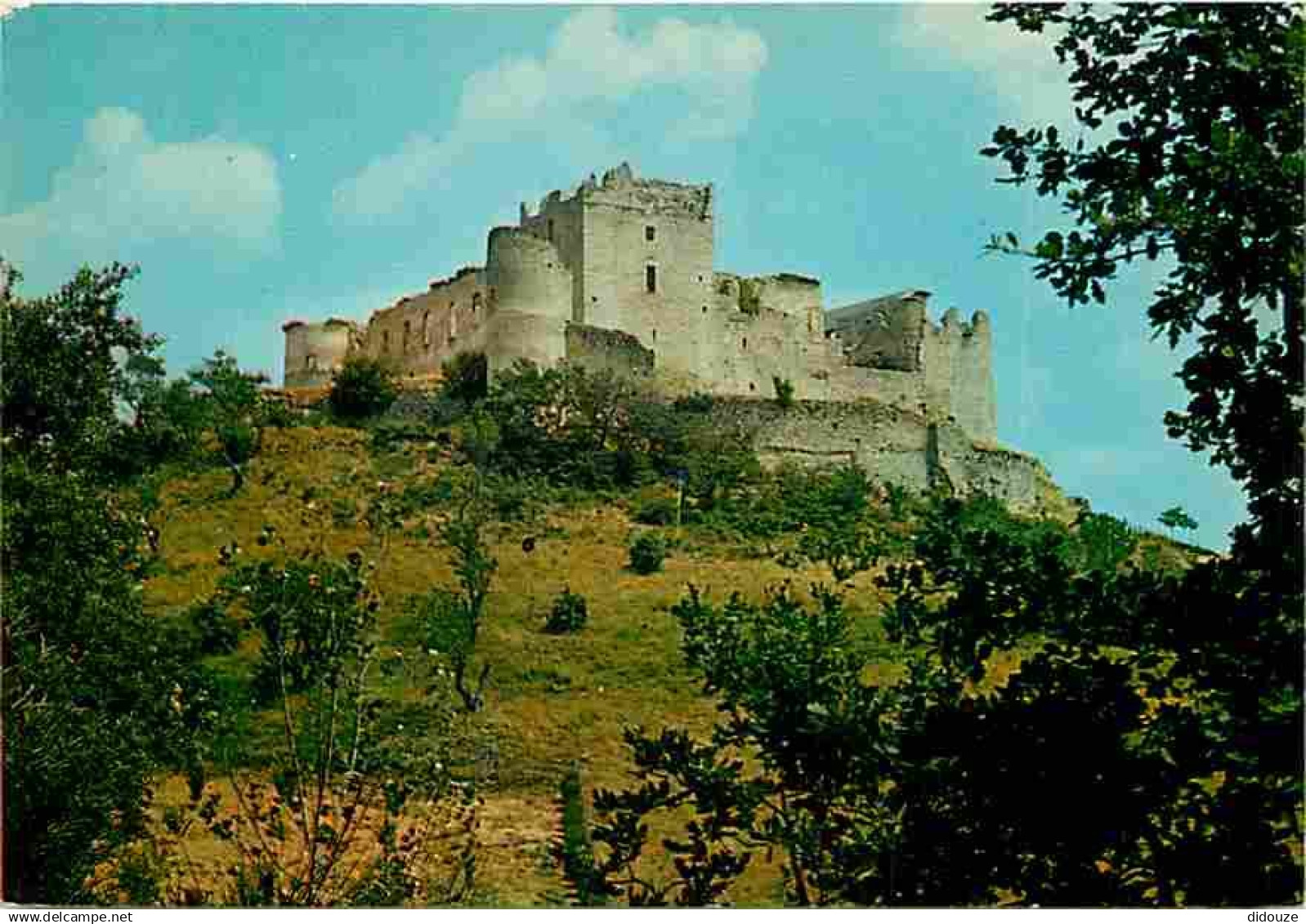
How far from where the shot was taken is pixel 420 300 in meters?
41.0

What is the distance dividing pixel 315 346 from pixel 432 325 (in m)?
4.89

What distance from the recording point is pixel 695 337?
4031 centimetres

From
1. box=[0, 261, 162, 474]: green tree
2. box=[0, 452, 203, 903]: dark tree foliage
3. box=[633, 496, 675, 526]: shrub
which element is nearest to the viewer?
box=[0, 452, 203, 903]: dark tree foliage

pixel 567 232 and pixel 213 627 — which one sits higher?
pixel 567 232

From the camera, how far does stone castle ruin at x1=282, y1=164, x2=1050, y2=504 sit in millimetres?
37719

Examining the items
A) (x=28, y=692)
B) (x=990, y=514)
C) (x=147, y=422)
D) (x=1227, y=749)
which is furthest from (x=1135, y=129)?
(x=147, y=422)

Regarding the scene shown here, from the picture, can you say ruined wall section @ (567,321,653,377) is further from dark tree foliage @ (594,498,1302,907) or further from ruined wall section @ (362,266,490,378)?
dark tree foliage @ (594,498,1302,907)

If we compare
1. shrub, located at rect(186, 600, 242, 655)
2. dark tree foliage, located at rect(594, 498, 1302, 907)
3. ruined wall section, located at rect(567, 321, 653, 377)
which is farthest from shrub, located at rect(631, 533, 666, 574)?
dark tree foliage, located at rect(594, 498, 1302, 907)

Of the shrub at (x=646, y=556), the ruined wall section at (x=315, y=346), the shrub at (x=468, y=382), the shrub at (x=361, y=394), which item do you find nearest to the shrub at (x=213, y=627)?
the shrub at (x=646, y=556)

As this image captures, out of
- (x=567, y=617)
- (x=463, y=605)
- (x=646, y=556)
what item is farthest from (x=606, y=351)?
(x=463, y=605)

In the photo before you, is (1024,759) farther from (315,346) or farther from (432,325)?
(315,346)

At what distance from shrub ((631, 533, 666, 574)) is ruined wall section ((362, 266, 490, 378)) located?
8.41 metres

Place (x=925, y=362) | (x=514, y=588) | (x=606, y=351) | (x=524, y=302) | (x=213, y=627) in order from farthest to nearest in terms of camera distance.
Result: (x=925, y=362), (x=606, y=351), (x=524, y=302), (x=514, y=588), (x=213, y=627)

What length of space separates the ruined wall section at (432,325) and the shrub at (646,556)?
841 cm
